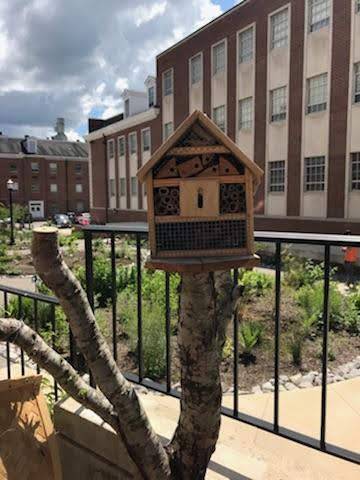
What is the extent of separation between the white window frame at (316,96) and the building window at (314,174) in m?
1.80

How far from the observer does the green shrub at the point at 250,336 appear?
4168 mm

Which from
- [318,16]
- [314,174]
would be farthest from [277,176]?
[318,16]

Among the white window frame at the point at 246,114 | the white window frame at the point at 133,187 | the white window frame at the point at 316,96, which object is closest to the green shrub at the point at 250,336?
the white window frame at the point at 316,96

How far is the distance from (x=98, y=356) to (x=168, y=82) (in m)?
22.8

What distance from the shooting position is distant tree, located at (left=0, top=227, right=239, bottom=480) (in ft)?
4.27

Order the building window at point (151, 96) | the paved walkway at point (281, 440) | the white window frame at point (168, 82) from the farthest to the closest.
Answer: the building window at point (151, 96), the white window frame at point (168, 82), the paved walkway at point (281, 440)

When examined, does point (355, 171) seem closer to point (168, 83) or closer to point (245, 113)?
point (245, 113)

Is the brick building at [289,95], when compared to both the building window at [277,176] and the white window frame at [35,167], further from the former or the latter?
the white window frame at [35,167]

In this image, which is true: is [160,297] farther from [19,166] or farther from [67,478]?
[19,166]

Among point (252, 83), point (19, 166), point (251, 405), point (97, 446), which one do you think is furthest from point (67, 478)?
point (19, 166)

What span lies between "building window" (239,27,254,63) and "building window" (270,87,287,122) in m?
2.17

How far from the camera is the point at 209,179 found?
1.25 meters

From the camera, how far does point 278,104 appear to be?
53.3ft

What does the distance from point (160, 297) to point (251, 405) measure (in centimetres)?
250
